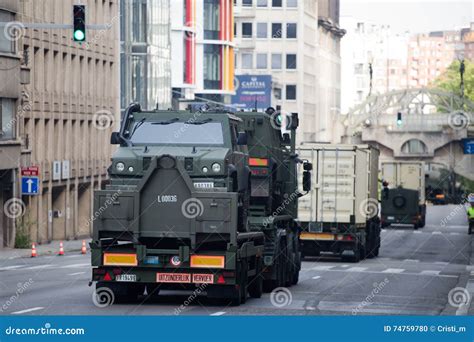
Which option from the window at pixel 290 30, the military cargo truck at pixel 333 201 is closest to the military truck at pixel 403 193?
the military cargo truck at pixel 333 201

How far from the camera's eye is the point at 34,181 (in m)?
57.3

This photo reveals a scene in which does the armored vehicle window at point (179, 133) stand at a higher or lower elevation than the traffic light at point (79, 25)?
lower

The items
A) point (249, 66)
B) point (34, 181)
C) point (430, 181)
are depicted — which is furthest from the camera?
point (249, 66)

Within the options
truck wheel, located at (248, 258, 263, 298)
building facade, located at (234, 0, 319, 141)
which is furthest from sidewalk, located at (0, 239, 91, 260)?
building facade, located at (234, 0, 319, 141)

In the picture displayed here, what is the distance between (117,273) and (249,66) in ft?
414

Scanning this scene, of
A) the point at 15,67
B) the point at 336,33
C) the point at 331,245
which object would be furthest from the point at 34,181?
the point at 336,33

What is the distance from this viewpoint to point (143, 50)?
287 ft

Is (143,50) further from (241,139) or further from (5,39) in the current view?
(241,139)

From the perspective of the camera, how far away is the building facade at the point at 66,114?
61781 mm

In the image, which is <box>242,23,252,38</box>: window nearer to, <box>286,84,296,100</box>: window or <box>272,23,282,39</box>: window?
<box>272,23,282,39</box>: window

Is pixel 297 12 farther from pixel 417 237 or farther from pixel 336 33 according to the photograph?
pixel 417 237

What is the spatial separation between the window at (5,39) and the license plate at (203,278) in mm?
32527

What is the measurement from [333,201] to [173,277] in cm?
2137

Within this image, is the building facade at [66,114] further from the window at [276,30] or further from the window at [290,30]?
the window at [290,30]
